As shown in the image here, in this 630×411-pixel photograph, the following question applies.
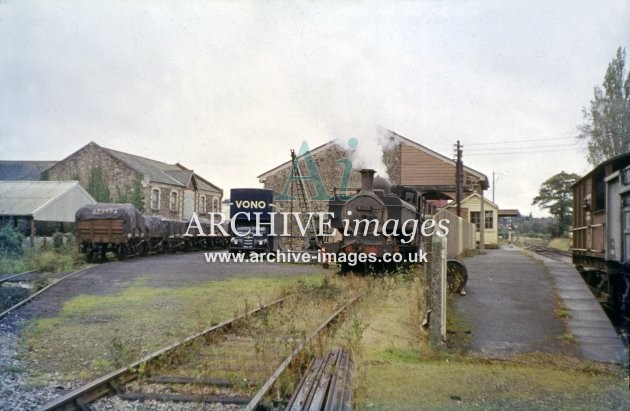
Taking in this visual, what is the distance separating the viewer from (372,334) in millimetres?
7215

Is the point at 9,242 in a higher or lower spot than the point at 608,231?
lower

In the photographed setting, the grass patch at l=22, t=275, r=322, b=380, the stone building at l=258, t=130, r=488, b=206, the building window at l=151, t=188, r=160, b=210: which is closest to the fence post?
the grass patch at l=22, t=275, r=322, b=380

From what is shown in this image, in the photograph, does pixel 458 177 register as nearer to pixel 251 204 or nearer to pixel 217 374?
pixel 251 204

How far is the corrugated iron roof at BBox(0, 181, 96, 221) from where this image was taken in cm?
1902

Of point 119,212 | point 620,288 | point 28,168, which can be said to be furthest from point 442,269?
point 28,168

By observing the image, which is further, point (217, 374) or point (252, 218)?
point (252, 218)

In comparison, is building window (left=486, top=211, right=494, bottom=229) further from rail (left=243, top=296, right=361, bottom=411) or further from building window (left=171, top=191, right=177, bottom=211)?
rail (left=243, top=296, right=361, bottom=411)

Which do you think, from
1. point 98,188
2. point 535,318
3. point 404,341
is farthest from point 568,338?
point 98,188

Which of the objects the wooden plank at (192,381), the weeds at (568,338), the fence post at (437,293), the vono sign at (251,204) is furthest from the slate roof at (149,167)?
the weeds at (568,338)

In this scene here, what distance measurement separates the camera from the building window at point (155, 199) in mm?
22178

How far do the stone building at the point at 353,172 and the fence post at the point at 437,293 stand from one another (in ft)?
29.8

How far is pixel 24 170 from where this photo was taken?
20750mm

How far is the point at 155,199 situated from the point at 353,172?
9495mm

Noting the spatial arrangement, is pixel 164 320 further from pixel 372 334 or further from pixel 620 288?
pixel 620 288
